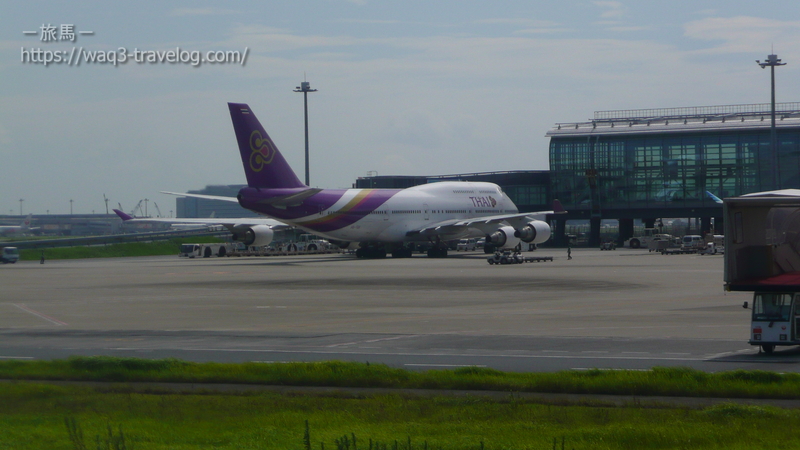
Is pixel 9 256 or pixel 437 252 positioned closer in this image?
pixel 437 252

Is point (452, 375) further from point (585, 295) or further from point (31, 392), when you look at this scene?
point (585, 295)

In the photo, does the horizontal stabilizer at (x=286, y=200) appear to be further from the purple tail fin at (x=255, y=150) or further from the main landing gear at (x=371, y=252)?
the main landing gear at (x=371, y=252)

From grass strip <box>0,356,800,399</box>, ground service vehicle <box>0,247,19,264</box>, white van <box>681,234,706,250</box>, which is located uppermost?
white van <box>681,234,706,250</box>

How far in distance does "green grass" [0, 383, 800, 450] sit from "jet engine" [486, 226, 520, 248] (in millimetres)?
60315

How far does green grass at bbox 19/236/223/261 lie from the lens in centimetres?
9256

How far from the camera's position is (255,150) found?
65312 mm

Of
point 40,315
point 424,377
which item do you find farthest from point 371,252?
point 424,377

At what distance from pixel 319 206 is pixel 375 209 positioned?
678 cm

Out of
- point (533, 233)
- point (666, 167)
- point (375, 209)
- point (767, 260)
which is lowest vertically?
point (767, 260)

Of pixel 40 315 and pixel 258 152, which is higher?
pixel 258 152

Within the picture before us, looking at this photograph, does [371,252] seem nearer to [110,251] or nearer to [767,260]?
[110,251]

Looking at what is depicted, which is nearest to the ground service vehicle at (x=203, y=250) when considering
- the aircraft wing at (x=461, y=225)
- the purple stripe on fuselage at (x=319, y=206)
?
the purple stripe on fuselage at (x=319, y=206)

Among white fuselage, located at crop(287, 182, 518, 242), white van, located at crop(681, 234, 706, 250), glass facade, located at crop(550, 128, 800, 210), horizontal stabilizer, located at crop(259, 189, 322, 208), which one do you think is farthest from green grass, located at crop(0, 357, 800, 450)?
glass facade, located at crop(550, 128, 800, 210)

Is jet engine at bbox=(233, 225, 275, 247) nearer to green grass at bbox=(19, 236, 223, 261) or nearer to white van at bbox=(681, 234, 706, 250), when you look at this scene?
green grass at bbox=(19, 236, 223, 261)
